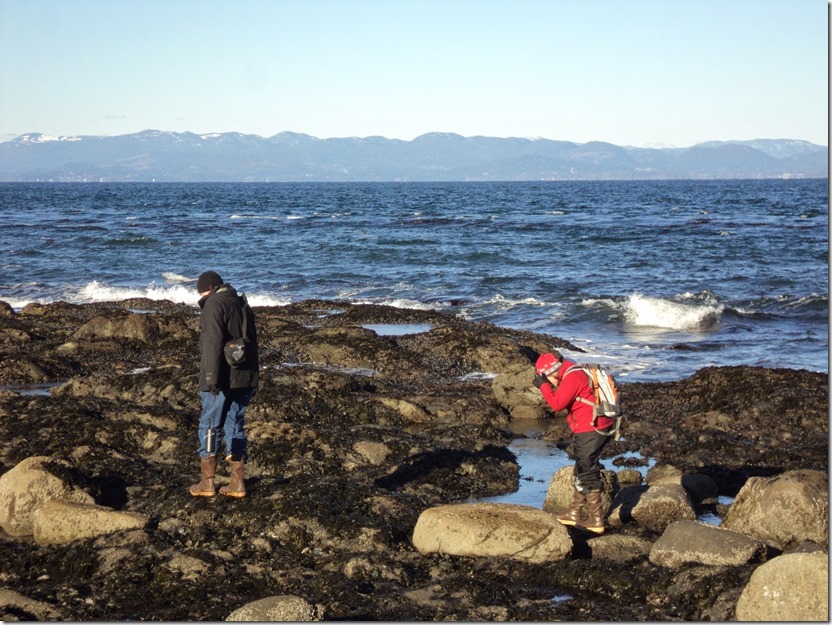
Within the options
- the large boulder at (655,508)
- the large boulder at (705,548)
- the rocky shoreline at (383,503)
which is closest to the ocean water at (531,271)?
the rocky shoreline at (383,503)

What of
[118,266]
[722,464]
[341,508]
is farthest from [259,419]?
[118,266]

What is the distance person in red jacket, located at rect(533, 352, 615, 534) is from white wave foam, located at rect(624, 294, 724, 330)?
1602 centimetres

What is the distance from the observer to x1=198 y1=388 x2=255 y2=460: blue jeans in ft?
29.3

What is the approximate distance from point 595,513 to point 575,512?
20 cm

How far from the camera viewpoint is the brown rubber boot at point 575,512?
915 centimetres

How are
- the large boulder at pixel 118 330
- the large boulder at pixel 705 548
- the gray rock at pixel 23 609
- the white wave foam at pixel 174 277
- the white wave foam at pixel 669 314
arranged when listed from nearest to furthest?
the gray rock at pixel 23 609, the large boulder at pixel 705 548, the large boulder at pixel 118 330, the white wave foam at pixel 669 314, the white wave foam at pixel 174 277

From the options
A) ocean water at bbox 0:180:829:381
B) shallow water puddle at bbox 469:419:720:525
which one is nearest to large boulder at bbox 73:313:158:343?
shallow water puddle at bbox 469:419:720:525

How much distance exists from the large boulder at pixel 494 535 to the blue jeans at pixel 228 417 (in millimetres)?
2028

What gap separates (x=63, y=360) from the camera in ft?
55.6

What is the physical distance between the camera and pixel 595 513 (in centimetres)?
909

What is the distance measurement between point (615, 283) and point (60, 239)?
32.2m

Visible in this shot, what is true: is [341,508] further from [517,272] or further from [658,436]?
[517,272]

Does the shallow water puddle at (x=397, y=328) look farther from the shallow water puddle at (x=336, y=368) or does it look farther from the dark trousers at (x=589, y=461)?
the dark trousers at (x=589, y=461)

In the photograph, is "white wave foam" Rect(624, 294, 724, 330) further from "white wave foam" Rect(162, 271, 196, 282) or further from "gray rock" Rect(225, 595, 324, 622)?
"gray rock" Rect(225, 595, 324, 622)
